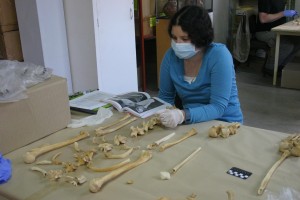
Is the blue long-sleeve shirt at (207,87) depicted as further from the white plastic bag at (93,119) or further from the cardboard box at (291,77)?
the cardboard box at (291,77)

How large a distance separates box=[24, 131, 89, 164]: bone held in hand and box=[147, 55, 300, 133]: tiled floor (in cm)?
214

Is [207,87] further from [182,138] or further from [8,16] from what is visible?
[8,16]

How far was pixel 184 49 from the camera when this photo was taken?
167 centimetres

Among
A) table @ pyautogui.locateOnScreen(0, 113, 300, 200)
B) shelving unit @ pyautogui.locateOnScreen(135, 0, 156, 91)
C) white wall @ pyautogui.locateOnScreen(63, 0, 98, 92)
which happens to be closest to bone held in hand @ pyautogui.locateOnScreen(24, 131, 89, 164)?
table @ pyautogui.locateOnScreen(0, 113, 300, 200)

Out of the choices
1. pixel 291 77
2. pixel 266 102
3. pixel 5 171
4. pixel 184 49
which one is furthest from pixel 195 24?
pixel 291 77

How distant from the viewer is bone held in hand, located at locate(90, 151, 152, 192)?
3.31 ft

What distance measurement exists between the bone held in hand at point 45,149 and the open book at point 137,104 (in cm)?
28

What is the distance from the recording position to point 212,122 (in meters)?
1.50

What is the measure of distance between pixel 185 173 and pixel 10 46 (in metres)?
2.30

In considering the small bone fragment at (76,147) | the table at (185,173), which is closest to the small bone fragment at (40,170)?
the table at (185,173)

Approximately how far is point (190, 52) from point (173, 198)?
88 centimetres

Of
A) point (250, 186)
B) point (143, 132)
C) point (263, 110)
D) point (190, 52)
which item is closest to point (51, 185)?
point (143, 132)

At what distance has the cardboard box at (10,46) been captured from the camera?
281 cm

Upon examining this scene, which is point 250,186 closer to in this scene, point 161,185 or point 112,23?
point 161,185
